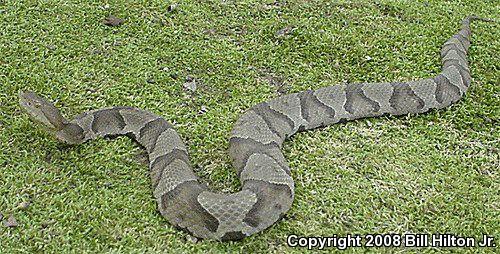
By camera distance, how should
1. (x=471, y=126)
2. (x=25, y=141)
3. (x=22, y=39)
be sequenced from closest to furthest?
1. (x=25, y=141)
2. (x=471, y=126)
3. (x=22, y=39)

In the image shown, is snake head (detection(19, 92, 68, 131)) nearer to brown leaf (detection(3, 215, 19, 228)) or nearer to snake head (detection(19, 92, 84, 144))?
snake head (detection(19, 92, 84, 144))

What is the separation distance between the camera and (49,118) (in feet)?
14.0

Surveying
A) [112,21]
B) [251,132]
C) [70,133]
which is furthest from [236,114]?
[112,21]

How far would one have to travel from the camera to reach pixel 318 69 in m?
5.55

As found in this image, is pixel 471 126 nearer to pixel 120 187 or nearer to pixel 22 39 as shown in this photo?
pixel 120 187

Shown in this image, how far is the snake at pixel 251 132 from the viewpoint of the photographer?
3695mm

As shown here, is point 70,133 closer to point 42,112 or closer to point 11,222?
point 42,112

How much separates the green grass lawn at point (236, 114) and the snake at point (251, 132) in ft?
0.32

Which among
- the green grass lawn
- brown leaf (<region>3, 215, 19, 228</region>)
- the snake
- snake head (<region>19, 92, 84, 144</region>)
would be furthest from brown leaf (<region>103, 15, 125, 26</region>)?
brown leaf (<region>3, 215, 19, 228</region>)

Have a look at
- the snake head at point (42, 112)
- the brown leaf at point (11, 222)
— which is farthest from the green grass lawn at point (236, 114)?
the snake head at point (42, 112)

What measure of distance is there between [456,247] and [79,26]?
4.31 meters

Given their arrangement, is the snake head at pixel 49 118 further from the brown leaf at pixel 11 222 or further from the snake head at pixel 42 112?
the brown leaf at pixel 11 222

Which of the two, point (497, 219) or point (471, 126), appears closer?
point (497, 219)

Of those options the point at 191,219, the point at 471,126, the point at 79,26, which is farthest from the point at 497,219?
the point at 79,26
